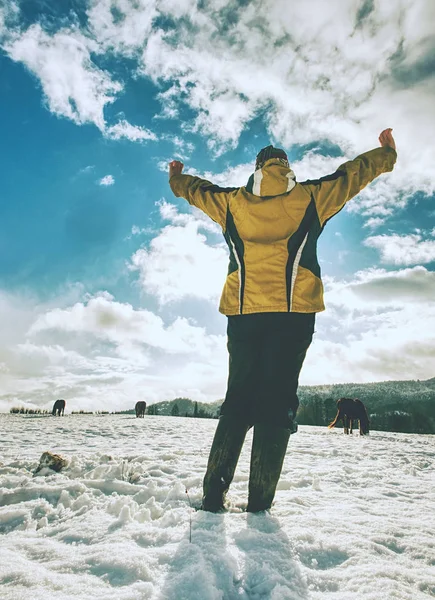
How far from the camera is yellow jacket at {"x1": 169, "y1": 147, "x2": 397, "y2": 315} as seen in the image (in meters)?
2.27

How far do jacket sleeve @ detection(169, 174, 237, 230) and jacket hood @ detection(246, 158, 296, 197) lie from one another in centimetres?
25

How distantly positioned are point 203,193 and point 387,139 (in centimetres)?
153

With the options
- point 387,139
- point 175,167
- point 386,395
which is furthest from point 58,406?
point 386,395

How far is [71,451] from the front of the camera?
450 centimetres

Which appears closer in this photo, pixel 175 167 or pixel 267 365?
pixel 267 365

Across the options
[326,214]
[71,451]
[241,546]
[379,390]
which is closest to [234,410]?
[241,546]

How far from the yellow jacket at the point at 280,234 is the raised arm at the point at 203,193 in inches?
4.3

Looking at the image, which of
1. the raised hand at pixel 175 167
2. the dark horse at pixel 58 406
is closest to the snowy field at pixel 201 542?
the raised hand at pixel 175 167

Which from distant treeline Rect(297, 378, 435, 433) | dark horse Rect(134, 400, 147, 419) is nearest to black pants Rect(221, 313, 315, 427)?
dark horse Rect(134, 400, 147, 419)

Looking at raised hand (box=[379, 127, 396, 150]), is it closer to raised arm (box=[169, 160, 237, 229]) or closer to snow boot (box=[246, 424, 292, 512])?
raised arm (box=[169, 160, 237, 229])

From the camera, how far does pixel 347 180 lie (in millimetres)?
2398

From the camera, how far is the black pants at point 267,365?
2.09 m

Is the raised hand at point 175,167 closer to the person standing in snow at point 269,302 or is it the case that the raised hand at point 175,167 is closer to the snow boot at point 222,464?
the person standing in snow at point 269,302

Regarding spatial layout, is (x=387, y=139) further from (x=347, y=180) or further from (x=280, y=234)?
(x=280, y=234)
